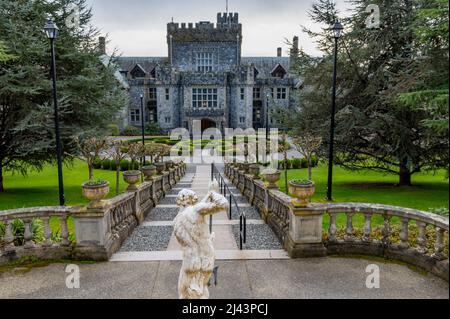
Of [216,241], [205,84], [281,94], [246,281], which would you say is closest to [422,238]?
[246,281]

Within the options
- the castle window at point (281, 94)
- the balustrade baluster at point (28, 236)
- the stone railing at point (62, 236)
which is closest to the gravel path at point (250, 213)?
the stone railing at point (62, 236)

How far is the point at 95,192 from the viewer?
6.80 metres

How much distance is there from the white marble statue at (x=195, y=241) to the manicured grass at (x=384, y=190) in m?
8.71

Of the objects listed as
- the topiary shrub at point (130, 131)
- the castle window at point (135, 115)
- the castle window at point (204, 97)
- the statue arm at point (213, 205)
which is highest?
the castle window at point (204, 97)

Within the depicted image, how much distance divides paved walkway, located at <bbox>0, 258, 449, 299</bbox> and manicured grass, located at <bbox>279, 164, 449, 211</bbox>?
5.86 metres

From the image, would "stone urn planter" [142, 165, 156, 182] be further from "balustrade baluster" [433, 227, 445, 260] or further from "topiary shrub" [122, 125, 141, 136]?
"topiary shrub" [122, 125, 141, 136]

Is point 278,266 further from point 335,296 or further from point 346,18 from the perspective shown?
point 346,18

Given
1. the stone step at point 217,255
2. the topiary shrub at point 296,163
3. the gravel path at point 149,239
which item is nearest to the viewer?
the stone step at point 217,255

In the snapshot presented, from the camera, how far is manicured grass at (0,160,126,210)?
48.2 ft

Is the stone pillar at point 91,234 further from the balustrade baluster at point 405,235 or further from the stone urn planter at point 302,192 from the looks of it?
the balustrade baluster at point 405,235

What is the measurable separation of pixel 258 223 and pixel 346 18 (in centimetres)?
1182

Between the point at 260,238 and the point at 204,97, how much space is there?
45.9 metres

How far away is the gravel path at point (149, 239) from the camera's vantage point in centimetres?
786

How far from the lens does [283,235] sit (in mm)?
7777
